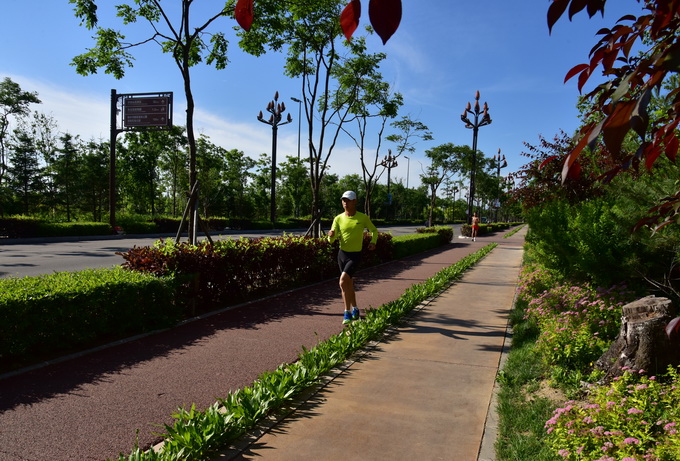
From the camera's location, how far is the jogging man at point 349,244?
6277 mm

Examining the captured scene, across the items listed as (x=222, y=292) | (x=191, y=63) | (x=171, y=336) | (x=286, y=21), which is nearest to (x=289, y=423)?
(x=171, y=336)

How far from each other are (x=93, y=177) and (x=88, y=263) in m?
21.1

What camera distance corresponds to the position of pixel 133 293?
17.8ft

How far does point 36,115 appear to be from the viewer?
1172 inches

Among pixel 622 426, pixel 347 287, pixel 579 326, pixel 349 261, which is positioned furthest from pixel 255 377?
pixel 579 326

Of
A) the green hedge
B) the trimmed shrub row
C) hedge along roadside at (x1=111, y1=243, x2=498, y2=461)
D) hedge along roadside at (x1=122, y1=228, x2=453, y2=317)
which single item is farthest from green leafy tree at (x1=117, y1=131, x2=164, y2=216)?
hedge along roadside at (x1=111, y1=243, x2=498, y2=461)

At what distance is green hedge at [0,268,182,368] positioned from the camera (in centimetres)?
429

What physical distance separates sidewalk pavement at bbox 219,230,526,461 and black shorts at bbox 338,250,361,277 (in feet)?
3.44

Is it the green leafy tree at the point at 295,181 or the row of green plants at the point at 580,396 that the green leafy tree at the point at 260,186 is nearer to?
the green leafy tree at the point at 295,181

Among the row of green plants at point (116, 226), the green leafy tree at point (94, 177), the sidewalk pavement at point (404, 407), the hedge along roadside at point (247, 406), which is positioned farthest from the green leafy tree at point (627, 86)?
the green leafy tree at point (94, 177)

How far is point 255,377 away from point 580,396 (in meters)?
2.78

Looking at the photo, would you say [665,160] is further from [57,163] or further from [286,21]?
[57,163]

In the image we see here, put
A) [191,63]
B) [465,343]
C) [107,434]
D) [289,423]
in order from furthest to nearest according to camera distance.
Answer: [191,63] < [465,343] < [289,423] < [107,434]

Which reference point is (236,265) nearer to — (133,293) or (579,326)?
(133,293)
